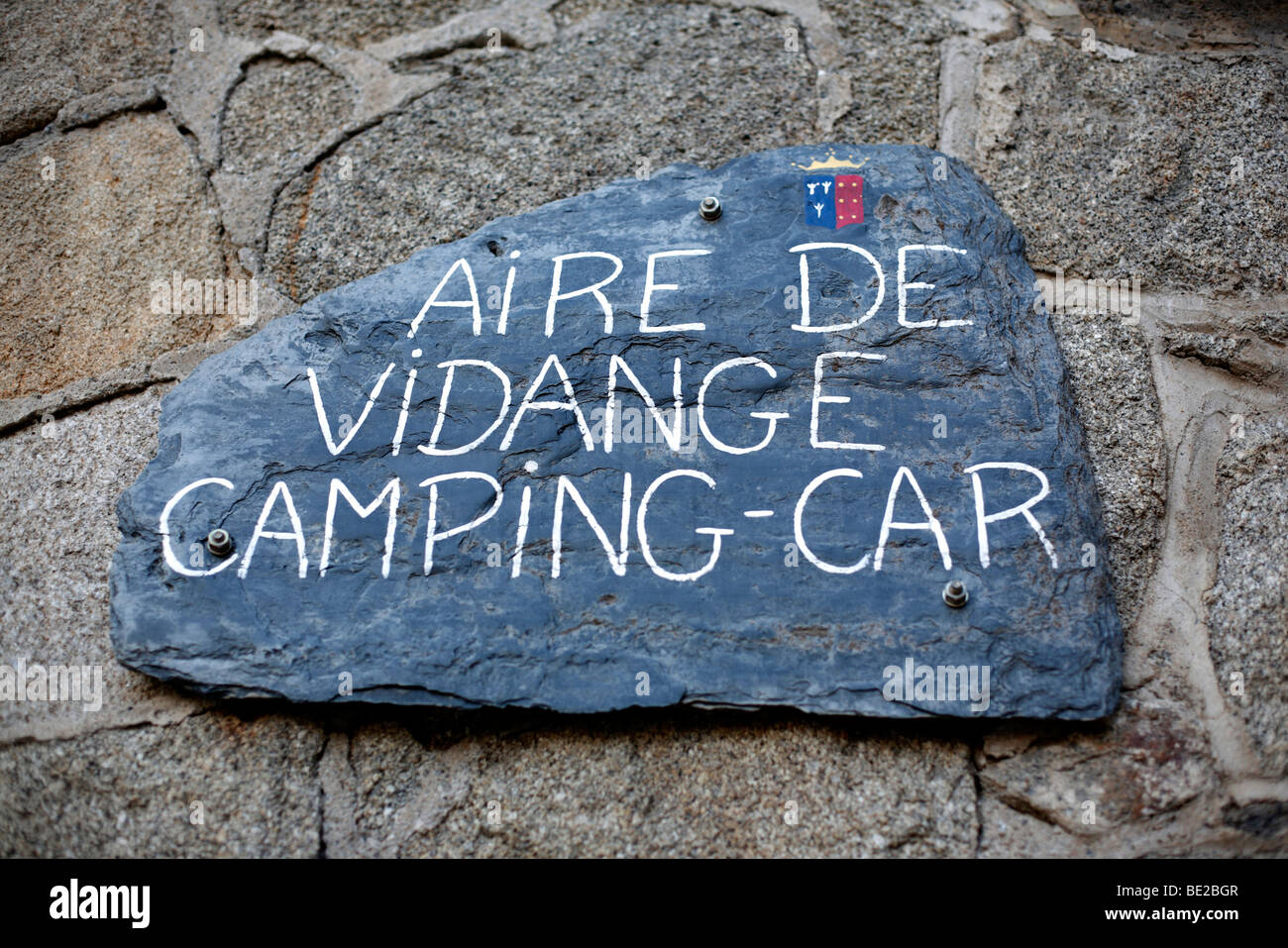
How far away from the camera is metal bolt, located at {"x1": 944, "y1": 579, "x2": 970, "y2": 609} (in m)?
1.62

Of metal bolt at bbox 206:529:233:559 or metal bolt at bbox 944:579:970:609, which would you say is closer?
metal bolt at bbox 944:579:970:609

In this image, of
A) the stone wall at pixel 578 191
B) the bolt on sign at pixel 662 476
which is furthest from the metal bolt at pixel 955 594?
the stone wall at pixel 578 191

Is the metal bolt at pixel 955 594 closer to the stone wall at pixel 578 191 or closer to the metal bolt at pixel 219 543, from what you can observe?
the stone wall at pixel 578 191

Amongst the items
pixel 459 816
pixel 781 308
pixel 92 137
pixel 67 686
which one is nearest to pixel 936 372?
pixel 781 308

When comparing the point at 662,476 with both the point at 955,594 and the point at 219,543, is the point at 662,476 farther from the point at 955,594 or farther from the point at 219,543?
the point at 219,543

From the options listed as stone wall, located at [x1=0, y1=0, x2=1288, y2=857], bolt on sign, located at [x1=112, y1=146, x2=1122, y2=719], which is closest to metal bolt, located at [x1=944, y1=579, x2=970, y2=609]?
bolt on sign, located at [x1=112, y1=146, x2=1122, y2=719]

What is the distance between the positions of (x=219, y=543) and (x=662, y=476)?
2.41ft

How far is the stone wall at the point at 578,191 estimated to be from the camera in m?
1.59

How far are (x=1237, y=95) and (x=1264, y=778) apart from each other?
134 centimetres

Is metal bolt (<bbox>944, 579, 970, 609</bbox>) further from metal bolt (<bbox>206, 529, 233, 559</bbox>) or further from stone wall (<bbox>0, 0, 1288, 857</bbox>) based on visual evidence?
metal bolt (<bbox>206, 529, 233, 559</bbox>)

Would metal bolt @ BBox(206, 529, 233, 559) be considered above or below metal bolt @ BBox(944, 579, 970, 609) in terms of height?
above

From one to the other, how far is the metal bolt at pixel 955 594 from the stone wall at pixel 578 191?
0.64 ft

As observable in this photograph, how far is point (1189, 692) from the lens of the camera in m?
1.62
